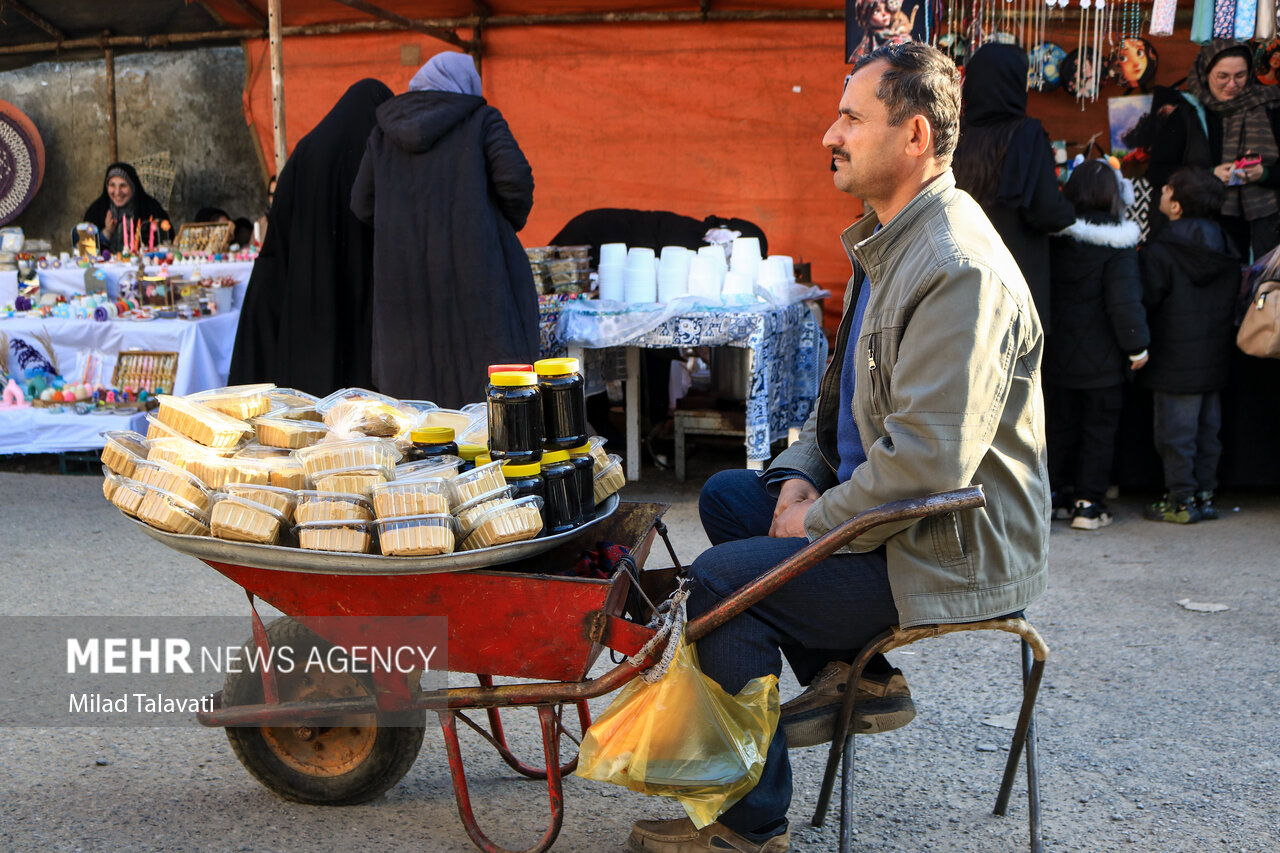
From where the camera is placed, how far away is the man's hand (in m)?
2.27

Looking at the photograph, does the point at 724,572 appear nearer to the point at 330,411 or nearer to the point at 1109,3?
the point at 330,411

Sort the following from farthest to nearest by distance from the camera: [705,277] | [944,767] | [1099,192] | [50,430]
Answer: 1. [50,430]
2. [705,277]
3. [1099,192]
4. [944,767]

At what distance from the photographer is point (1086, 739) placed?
9.67 ft

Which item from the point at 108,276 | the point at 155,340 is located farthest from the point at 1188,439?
the point at 108,276

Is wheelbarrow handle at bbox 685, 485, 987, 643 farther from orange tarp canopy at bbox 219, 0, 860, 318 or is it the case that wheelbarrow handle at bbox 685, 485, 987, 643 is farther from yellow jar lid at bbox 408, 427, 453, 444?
orange tarp canopy at bbox 219, 0, 860, 318

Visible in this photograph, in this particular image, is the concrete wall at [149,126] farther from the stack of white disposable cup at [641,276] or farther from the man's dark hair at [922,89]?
the man's dark hair at [922,89]

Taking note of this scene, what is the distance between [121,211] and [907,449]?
804 centimetres

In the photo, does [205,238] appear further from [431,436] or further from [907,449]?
[907,449]

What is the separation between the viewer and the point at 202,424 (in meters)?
2.34

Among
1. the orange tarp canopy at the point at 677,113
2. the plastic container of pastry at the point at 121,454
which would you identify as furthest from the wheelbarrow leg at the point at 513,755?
the orange tarp canopy at the point at 677,113

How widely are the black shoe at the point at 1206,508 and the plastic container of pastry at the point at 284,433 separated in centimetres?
439

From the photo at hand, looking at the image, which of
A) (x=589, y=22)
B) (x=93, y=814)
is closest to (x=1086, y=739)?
(x=93, y=814)

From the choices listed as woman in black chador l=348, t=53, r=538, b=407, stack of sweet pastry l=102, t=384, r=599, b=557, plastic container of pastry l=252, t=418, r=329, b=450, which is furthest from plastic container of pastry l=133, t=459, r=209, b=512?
woman in black chador l=348, t=53, r=538, b=407

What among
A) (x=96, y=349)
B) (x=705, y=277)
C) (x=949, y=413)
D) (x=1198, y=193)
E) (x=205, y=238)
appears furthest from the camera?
(x=205, y=238)
